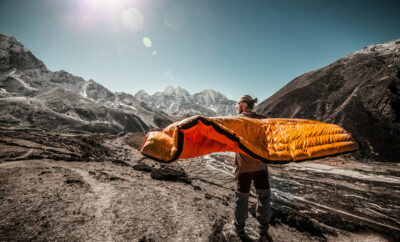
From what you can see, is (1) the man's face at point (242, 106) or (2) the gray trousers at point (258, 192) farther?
(1) the man's face at point (242, 106)

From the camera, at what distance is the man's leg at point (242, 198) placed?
3197 mm

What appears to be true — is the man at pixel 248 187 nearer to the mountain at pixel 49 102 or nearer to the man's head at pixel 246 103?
the man's head at pixel 246 103

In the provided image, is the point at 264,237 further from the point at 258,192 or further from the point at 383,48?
the point at 383,48

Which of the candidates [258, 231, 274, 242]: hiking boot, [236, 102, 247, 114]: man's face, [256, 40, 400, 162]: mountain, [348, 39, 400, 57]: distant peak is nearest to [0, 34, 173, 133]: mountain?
[236, 102, 247, 114]: man's face

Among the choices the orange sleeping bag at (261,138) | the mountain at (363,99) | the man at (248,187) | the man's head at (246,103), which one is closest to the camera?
the orange sleeping bag at (261,138)

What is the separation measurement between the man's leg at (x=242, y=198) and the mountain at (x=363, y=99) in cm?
1837

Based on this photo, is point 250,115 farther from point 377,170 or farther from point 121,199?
point 377,170

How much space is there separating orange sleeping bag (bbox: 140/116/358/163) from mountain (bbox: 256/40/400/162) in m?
18.0

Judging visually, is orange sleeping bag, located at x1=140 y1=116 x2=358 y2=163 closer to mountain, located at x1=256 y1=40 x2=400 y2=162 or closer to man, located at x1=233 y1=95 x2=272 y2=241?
man, located at x1=233 y1=95 x2=272 y2=241

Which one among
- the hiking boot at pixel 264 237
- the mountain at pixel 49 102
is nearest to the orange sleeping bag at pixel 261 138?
the hiking boot at pixel 264 237

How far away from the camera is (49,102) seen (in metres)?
53.9

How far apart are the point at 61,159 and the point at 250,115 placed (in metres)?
11.4

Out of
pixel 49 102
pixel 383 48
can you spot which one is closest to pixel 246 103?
pixel 383 48

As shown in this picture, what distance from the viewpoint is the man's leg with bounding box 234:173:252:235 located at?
10.5ft
